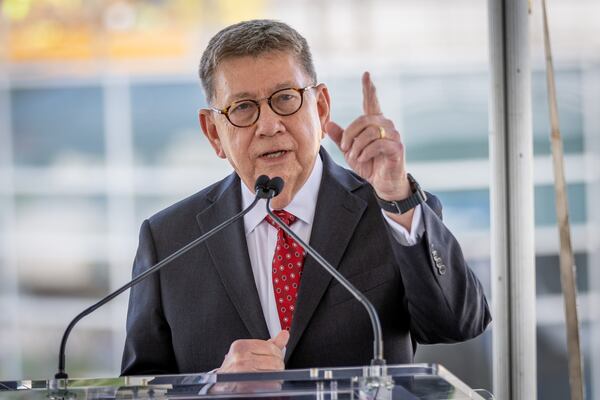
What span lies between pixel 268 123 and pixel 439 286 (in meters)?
0.52

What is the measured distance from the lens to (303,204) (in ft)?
7.67

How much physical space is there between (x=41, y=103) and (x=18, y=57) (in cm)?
29

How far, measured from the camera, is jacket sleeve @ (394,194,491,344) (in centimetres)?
204

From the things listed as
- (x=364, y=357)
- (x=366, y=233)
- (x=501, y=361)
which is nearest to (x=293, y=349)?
(x=364, y=357)

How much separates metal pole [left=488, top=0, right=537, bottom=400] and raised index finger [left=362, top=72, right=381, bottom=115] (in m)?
0.49

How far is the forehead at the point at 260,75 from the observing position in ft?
7.32

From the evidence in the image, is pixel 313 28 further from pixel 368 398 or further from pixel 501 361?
pixel 368 398

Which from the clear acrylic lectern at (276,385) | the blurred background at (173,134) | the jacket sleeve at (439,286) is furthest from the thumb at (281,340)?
the blurred background at (173,134)

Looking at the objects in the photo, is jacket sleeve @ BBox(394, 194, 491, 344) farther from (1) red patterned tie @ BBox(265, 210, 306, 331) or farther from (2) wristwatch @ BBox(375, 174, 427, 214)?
(1) red patterned tie @ BBox(265, 210, 306, 331)

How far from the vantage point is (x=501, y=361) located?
7.88 feet

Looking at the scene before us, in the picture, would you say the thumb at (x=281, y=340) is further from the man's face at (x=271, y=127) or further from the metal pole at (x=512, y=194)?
the metal pole at (x=512, y=194)

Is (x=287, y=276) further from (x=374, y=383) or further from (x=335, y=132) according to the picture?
(x=374, y=383)

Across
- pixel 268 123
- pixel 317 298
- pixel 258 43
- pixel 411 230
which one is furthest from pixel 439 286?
pixel 258 43

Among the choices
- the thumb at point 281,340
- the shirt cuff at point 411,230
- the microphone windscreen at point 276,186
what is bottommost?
the thumb at point 281,340
